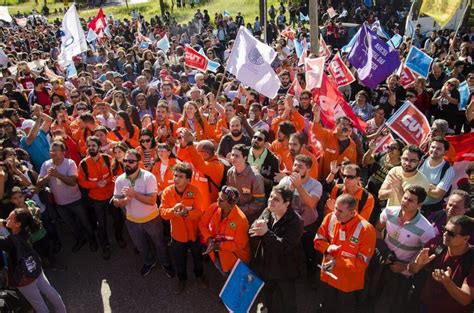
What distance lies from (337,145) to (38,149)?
15.3ft

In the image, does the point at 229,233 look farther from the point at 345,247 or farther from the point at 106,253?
the point at 106,253

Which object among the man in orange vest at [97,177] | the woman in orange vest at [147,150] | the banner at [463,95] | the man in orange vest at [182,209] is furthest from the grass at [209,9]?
the man in orange vest at [182,209]

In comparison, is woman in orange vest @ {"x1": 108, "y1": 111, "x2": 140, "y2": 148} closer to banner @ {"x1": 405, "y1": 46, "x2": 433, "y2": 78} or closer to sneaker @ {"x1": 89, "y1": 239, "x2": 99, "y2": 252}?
sneaker @ {"x1": 89, "y1": 239, "x2": 99, "y2": 252}

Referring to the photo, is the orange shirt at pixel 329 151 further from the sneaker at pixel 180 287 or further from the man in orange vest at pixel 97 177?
the man in orange vest at pixel 97 177

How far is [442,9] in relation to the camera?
8.29m

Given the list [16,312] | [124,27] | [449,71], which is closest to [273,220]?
[16,312]

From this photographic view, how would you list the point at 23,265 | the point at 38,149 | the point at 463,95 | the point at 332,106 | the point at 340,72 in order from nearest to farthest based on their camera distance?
the point at 23,265, the point at 332,106, the point at 38,149, the point at 340,72, the point at 463,95

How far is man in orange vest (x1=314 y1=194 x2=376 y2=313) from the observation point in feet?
13.6

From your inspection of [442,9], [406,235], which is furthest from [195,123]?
[442,9]

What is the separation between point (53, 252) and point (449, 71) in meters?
10.2

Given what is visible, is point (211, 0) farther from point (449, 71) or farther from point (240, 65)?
point (240, 65)

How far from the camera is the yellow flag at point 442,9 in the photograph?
26.3ft

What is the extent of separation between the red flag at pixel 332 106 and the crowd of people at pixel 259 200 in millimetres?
135

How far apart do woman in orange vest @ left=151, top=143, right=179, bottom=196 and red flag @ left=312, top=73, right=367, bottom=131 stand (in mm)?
2464
